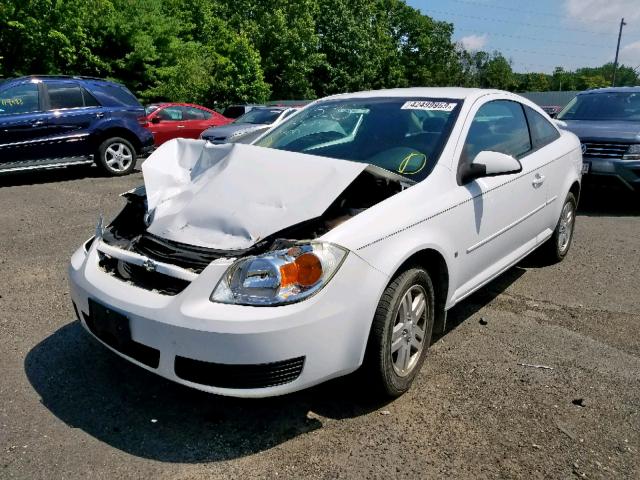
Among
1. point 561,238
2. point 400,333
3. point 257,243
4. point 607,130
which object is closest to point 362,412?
point 400,333

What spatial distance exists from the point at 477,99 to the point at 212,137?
29.4 feet

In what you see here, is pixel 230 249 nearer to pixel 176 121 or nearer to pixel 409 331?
pixel 409 331

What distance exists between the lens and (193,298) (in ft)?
7.91

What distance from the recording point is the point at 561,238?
521 cm

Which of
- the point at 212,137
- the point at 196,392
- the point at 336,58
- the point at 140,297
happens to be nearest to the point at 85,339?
the point at 196,392

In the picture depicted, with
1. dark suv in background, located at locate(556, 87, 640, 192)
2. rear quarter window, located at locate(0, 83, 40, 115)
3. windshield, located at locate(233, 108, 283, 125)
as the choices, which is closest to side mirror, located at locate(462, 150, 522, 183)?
dark suv in background, located at locate(556, 87, 640, 192)

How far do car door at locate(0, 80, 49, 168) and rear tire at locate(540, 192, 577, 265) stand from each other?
300 inches

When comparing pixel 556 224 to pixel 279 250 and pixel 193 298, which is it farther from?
pixel 193 298

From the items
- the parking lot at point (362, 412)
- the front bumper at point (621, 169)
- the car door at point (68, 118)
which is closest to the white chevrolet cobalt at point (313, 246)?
the parking lot at point (362, 412)

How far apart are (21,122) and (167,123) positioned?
5322 mm

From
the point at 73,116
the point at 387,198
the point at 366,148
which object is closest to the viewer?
the point at 387,198

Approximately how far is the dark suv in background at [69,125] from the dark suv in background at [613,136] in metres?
7.14

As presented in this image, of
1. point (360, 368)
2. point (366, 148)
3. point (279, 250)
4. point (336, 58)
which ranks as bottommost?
point (360, 368)

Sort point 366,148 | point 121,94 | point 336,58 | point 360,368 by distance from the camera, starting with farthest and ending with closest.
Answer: point 336,58 < point 121,94 < point 366,148 < point 360,368
